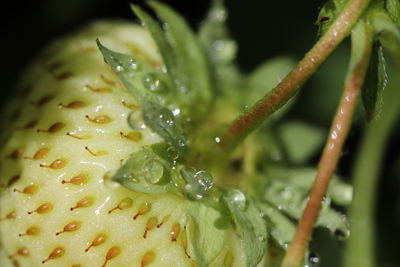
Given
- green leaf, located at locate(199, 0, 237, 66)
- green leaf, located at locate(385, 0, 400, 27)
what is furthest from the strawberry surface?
green leaf, located at locate(385, 0, 400, 27)

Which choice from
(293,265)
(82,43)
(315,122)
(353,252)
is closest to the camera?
(293,265)

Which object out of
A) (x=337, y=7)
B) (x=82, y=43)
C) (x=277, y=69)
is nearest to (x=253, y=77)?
(x=277, y=69)

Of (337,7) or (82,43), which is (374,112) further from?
(82,43)

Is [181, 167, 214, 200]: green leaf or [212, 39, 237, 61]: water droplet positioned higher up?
[212, 39, 237, 61]: water droplet

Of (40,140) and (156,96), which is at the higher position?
(156,96)

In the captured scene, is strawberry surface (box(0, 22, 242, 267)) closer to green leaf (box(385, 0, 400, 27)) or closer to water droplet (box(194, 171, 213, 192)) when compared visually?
water droplet (box(194, 171, 213, 192))

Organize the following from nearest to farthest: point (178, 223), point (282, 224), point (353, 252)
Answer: point (178, 223) < point (282, 224) < point (353, 252)

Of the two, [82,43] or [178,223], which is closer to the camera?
[178,223]
